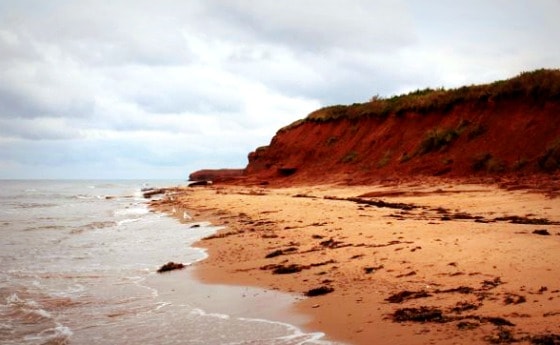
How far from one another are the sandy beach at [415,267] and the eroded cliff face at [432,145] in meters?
7.03

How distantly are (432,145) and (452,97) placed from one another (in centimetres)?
404

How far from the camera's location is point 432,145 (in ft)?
82.9

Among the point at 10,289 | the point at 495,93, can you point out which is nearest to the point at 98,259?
the point at 10,289

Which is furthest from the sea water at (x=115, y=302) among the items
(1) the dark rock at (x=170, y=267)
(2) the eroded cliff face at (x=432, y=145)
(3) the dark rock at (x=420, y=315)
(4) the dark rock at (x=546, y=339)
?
(2) the eroded cliff face at (x=432, y=145)

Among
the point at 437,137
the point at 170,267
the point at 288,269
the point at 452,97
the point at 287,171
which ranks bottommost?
the point at 170,267

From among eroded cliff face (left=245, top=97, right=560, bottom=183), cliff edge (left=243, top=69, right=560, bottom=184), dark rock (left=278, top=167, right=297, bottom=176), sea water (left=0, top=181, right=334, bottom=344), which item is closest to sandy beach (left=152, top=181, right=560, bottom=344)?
sea water (left=0, top=181, right=334, bottom=344)

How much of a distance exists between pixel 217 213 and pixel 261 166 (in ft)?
79.8

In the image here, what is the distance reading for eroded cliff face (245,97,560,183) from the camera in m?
20.0

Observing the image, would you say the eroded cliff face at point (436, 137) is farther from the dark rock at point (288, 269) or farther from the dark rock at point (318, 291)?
the dark rock at point (318, 291)

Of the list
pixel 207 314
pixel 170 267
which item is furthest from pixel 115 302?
pixel 170 267

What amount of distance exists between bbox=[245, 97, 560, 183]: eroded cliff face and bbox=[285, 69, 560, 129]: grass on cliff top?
0.25m

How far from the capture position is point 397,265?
22.5 ft

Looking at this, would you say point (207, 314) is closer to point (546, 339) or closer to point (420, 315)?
point (420, 315)

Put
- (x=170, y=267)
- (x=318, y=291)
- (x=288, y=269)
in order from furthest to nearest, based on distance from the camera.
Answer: (x=170, y=267) < (x=288, y=269) < (x=318, y=291)
